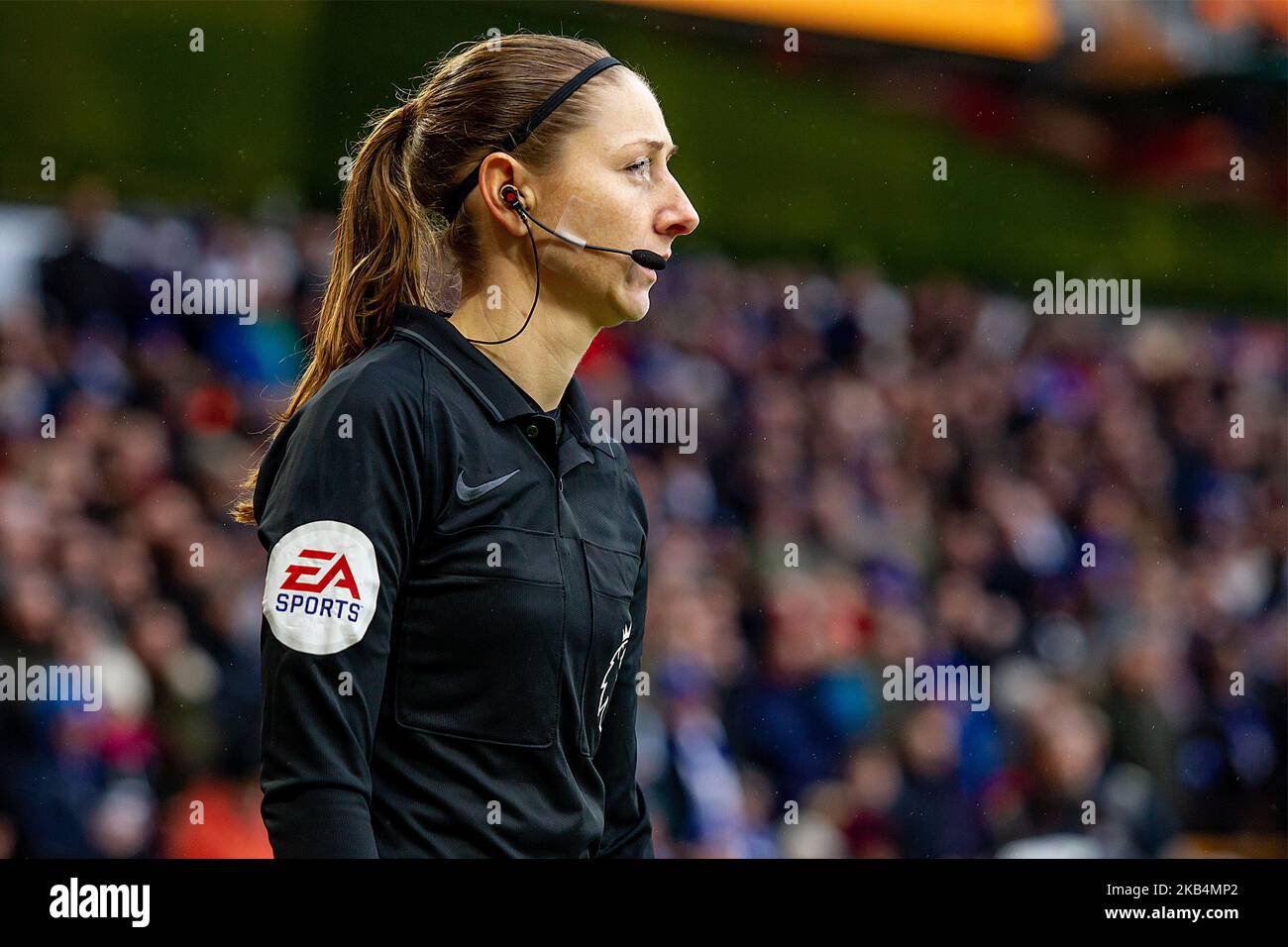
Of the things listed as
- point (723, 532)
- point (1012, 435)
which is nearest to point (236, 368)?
point (723, 532)

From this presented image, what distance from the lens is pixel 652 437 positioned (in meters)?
5.77

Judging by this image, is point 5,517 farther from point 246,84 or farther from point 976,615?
point 976,615

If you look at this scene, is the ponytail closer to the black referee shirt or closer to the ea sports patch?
the black referee shirt

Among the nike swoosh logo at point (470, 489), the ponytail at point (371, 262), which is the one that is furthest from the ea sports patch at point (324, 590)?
the ponytail at point (371, 262)

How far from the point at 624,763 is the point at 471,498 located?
468 millimetres

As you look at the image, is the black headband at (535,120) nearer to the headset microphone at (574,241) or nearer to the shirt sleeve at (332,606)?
the headset microphone at (574,241)

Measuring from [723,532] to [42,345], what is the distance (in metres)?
2.56

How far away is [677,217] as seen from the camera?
171 cm

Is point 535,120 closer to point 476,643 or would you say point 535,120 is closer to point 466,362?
point 466,362

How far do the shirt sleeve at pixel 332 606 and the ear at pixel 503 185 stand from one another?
0.32 meters

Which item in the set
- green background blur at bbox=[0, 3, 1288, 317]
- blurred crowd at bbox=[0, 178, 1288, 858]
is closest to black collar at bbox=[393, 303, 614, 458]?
Result: blurred crowd at bbox=[0, 178, 1288, 858]

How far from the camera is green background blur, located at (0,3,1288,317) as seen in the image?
6340mm

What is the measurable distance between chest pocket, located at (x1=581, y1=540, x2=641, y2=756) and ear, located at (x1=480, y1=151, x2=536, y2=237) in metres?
0.37

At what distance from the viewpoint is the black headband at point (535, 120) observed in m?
1.69
